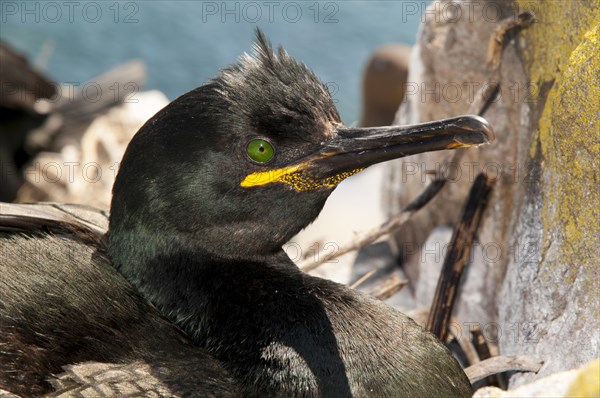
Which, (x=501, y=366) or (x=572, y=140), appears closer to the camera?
(x=572, y=140)

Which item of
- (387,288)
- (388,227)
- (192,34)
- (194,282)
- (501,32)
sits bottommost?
(387,288)

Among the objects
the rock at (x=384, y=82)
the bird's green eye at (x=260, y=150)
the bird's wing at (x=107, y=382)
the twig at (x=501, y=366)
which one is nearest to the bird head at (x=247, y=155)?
the bird's green eye at (x=260, y=150)

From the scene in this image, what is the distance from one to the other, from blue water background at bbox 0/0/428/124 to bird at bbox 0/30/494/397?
624 centimetres

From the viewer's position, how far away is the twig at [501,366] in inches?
134

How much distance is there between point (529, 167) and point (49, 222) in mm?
1817

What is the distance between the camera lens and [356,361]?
2.95 metres

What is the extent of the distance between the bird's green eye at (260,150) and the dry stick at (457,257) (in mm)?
1322

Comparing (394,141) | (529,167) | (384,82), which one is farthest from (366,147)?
(384,82)

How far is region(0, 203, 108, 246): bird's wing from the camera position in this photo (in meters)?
3.27

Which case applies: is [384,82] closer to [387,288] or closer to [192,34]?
[192,34]

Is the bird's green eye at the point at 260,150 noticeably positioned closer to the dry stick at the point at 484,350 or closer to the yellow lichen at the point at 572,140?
the yellow lichen at the point at 572,140

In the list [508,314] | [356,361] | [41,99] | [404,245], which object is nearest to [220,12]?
[41,99]

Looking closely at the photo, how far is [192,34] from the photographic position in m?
10.1

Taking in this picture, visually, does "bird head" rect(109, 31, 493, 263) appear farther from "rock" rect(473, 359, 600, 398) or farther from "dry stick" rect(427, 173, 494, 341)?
"dry stick" rect(427, 173, 494, 341)
